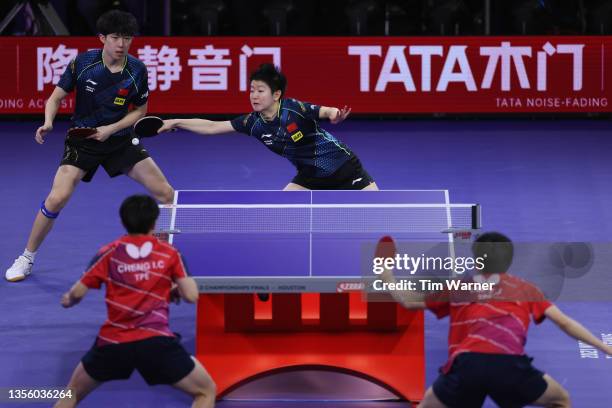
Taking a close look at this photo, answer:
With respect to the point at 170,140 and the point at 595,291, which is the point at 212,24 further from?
the point at 595,291

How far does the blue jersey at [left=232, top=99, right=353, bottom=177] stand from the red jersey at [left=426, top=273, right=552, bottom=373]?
294 centimetres

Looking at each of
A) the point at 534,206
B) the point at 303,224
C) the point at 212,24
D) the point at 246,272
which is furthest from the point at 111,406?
the point at 212,24

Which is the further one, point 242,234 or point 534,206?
point 534,206

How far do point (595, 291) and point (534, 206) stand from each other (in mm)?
2518

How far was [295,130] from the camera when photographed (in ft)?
27.2

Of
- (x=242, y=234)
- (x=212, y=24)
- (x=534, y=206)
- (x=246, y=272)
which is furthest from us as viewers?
(x=212, y=24)

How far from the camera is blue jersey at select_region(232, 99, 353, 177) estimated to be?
827cm

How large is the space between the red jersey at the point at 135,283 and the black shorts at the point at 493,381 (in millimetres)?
1323

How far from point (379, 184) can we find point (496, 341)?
6.72 metres

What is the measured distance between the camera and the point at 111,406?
6688 mm

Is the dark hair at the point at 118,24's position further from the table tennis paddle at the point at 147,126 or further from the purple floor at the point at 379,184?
the purple floor at the point at 379,184

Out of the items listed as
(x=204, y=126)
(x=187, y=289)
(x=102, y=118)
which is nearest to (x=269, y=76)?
(x=204, y=126)

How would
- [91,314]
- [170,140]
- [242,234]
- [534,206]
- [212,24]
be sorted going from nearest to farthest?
[242,234]
[91,314]
[534,206]
[170,140]
[212,24]

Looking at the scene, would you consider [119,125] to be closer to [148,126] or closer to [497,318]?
[148,126]
